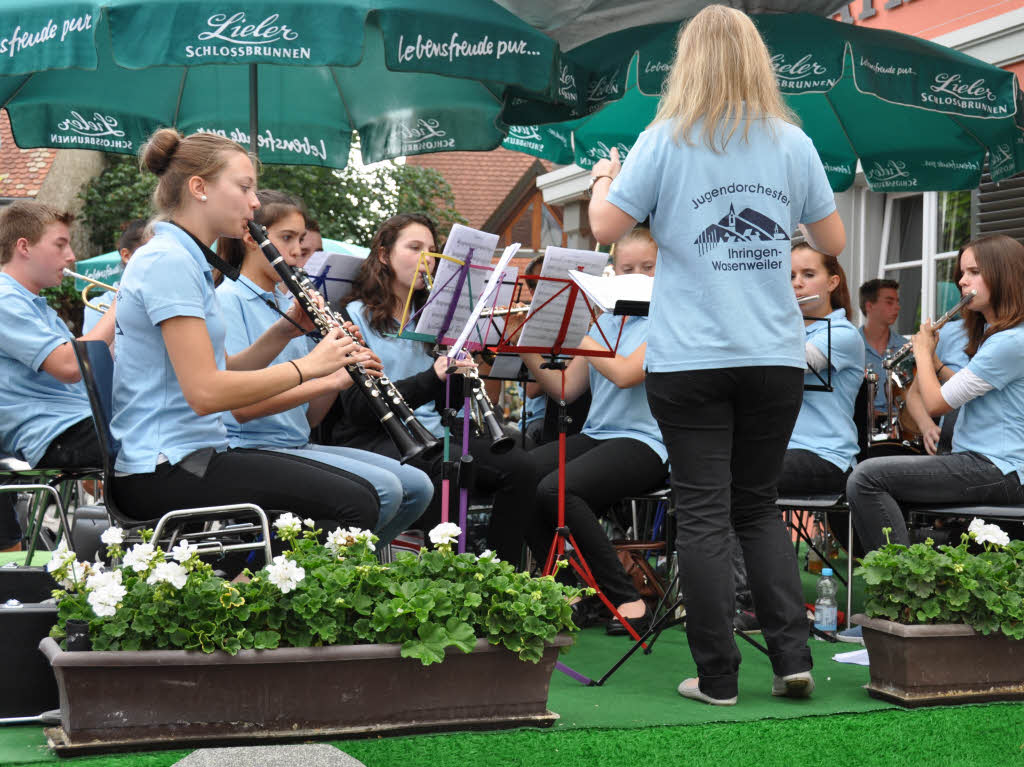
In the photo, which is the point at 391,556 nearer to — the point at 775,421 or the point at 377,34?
the point at 775,421

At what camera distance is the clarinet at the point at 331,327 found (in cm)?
381

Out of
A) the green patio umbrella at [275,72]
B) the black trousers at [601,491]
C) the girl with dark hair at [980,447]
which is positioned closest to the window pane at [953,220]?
the green patio umbrella at [275,72]

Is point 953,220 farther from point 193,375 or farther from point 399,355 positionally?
point 193,375

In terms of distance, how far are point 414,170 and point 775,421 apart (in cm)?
2201

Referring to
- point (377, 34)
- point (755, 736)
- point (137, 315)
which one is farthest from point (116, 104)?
point (755, 736)

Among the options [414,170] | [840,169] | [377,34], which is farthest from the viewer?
[414,170]

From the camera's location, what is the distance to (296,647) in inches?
111

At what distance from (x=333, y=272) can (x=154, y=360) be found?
1.71 metres

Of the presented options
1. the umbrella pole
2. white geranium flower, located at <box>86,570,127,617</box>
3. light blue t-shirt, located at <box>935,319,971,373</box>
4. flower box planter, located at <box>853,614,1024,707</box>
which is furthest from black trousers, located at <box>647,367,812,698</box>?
the umbrella pole

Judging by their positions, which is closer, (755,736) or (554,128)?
(755,736)

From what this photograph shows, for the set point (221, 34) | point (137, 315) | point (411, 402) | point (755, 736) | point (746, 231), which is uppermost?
point (221, 34)

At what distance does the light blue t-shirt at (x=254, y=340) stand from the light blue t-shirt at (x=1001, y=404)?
2488mm

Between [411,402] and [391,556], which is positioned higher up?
[411,402]

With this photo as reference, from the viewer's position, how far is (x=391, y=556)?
4.69 metres
